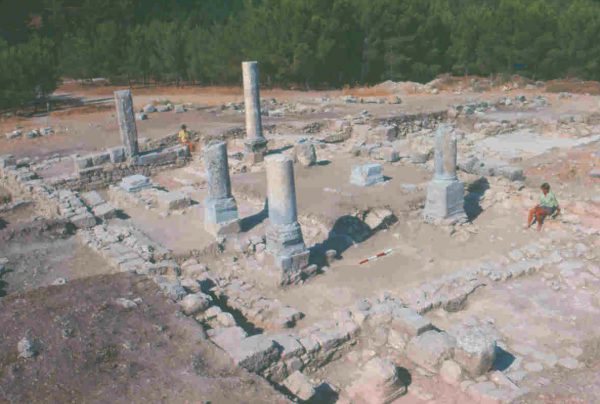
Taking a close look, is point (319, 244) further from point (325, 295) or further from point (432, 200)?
point (432, 200)

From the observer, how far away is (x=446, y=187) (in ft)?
41.9

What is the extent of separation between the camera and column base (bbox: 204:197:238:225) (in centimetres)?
1254

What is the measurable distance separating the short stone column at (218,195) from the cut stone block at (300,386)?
17.3 feet

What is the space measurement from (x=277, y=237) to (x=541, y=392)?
5.44 metres

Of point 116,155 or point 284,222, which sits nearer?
point 284,222

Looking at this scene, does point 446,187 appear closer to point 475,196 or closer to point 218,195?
point 475,196

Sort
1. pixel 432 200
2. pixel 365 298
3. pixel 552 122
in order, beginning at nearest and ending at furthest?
pixel 365 298 → pixel 432 200 → pixel 552 122

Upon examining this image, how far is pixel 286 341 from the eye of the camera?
8.23 m

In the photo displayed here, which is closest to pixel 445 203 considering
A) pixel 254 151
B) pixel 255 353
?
pixel 255 353

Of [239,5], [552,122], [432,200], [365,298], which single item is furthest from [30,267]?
[239,5]

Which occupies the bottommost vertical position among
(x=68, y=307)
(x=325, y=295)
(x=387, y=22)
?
(x=325, y=295)

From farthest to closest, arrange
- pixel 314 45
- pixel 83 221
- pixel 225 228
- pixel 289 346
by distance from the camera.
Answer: pixel 314 45 → pixel 83 221 → pixel 225 228 → pixel 289 346

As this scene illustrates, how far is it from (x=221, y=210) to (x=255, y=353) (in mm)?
5379

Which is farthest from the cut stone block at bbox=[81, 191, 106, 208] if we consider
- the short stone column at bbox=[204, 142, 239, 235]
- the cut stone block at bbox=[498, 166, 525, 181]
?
the cut stone block at bbox=[498, 166, 525, 181]
